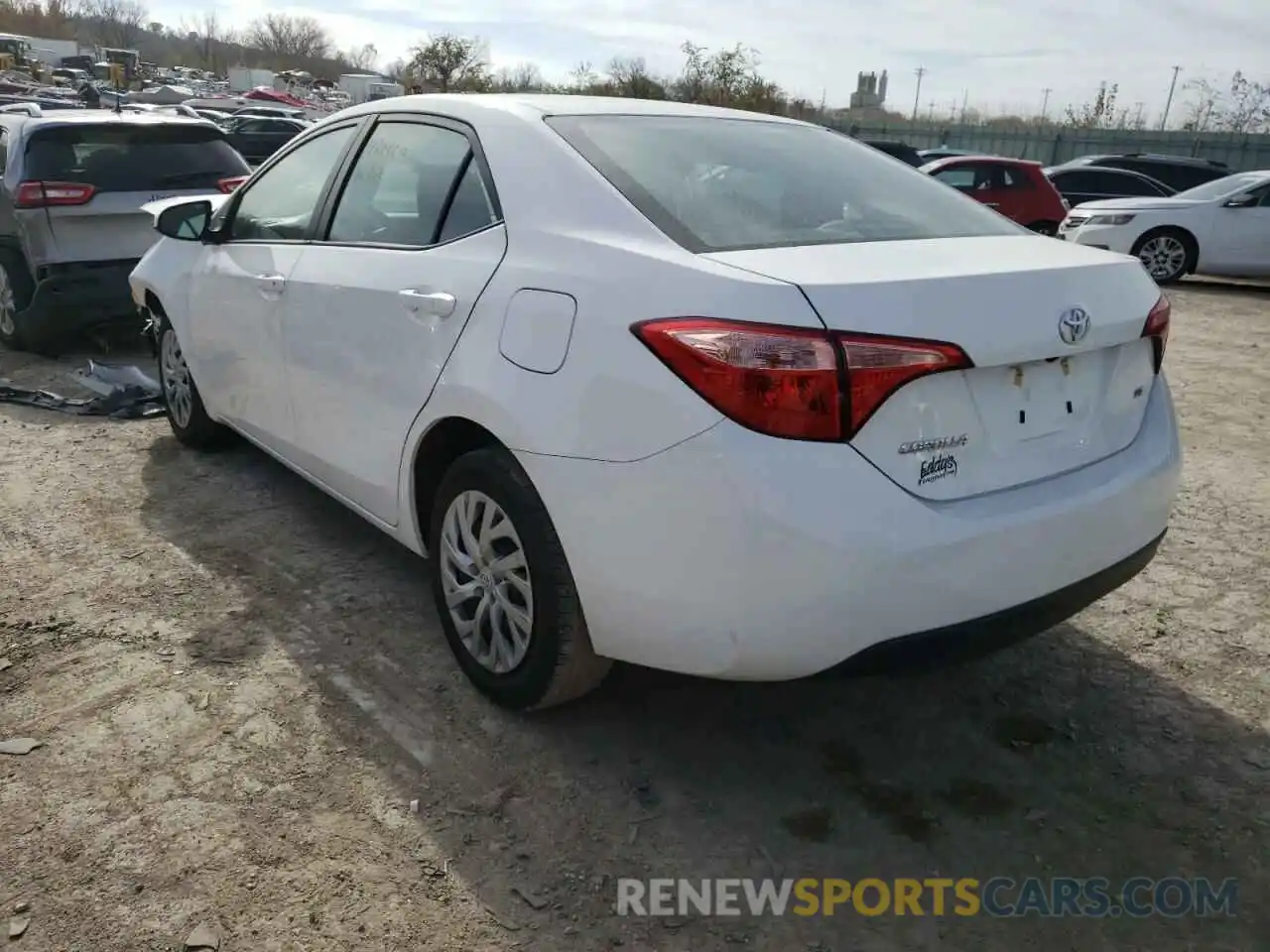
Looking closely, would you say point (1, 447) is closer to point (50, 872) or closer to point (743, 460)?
point (50, 872)

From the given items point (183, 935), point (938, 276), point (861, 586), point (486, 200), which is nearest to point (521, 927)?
point (183, 935)

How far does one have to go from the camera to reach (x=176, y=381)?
4.87 m

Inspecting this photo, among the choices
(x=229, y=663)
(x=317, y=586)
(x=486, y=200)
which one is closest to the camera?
(x=486, y=200)

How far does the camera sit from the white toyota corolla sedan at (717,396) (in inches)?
80.1

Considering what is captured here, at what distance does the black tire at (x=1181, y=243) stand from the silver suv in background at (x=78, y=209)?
1083 centimetres

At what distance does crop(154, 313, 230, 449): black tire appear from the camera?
4727 millimetres

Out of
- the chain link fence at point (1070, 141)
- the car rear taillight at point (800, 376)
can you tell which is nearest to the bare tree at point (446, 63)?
the chain link fence at point (1070, 141)

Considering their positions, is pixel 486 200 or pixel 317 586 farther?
pixel 317 586

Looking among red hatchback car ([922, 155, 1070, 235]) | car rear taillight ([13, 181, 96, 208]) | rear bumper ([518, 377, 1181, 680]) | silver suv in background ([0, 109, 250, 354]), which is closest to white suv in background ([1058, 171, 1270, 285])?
red hatchback car ([922, 155, 1070, 235])

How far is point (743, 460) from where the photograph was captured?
2008 mm

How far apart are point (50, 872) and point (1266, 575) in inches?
157

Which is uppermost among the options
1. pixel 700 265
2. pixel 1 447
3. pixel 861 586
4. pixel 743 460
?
pixel 700 265

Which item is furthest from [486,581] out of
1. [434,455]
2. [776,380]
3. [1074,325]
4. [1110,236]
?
[1110,236]

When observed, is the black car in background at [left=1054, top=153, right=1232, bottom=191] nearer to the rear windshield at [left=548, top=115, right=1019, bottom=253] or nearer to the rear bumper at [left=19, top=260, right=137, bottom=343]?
the rear bumper at [left=19, top=260, right=137, bottom=343]
